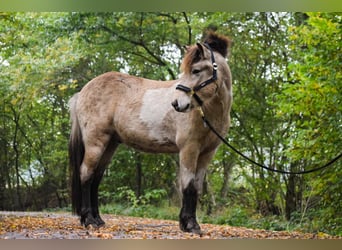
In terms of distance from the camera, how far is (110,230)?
3.99 meters

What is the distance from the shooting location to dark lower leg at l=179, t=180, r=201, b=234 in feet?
12.5

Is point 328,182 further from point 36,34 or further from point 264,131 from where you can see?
point 36,34

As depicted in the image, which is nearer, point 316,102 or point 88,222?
point 88,222

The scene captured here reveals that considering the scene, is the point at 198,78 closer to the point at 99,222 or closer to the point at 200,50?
the point at 200,50

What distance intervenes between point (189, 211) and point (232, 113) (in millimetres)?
973

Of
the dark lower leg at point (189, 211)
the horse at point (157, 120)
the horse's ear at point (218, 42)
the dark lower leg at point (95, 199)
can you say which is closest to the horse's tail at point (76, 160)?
the horse at point (157, 120)

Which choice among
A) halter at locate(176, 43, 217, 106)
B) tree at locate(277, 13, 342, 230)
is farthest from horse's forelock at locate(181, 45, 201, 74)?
tree at locate(277, 13, 342, 230)

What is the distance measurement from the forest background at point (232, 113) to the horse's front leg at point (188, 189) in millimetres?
199

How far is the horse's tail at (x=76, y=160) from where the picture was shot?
405 cm

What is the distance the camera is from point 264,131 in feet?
14.6

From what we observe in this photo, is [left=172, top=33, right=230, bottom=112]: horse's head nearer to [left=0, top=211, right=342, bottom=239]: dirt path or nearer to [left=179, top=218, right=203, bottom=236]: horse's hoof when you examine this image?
[left=179, top=218, right=203, bottom=236]: horse's hoof

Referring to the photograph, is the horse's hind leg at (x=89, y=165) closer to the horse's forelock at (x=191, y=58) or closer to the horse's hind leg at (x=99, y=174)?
the horse's hind leg at (x=99, y=174)

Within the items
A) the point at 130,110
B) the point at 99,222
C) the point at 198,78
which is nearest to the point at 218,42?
the point at 198,78
